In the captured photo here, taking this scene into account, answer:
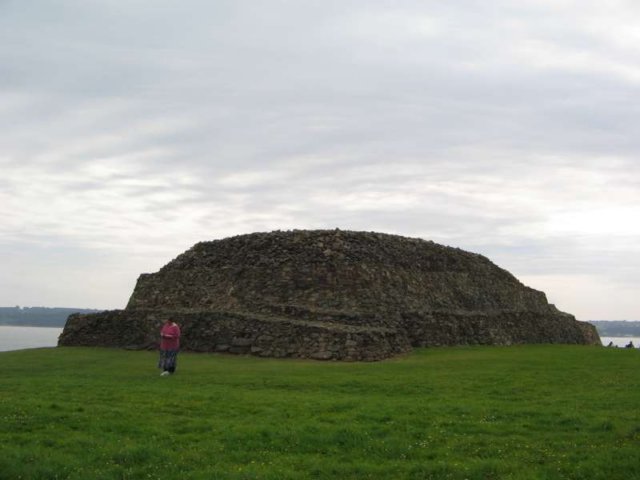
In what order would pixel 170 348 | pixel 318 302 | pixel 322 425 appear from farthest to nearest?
pixel 318 302
pixel 170 348
pixel 322 425

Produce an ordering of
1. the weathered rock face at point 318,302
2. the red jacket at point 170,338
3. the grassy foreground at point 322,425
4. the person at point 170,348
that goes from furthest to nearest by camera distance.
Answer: the weathered rock face at point 318,302, the red jacket at point 170,338, the person at point 170,348, the grassy foreground at point 322,425

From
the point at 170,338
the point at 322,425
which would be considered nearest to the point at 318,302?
the point at 170,338

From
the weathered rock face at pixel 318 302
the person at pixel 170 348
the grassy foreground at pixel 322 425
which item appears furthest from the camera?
the weathered rock face at pixel 318 302

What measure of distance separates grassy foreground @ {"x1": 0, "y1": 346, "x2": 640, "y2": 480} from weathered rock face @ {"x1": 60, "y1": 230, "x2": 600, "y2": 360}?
7.38 metres

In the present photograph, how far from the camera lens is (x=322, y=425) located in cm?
1436

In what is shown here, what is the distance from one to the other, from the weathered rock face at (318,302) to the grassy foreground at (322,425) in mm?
7380

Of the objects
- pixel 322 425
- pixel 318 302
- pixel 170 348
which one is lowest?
pixel 322 425

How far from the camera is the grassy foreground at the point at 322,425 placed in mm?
11945

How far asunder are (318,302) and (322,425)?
20.7 m

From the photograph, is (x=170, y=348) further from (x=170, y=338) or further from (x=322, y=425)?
(x=322, y=425)

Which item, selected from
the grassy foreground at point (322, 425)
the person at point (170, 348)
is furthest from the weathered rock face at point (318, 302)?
the grassy foreground at point (322, 425)

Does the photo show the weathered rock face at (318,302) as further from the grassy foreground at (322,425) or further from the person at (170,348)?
the grassy foreground at (322,425)

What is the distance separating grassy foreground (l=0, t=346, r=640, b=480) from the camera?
11.9 metres

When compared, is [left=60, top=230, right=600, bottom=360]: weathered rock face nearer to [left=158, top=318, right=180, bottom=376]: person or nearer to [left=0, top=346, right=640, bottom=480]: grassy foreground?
[left=158, top=318, right=180, bottom=376]: person
